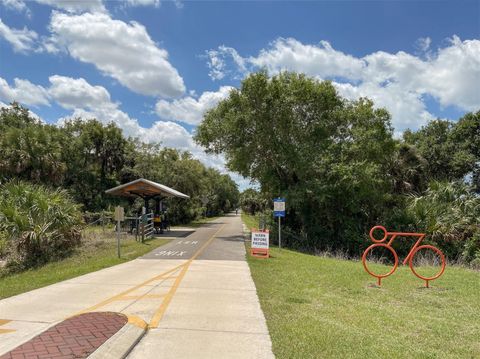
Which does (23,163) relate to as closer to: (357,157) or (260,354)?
(357,157)

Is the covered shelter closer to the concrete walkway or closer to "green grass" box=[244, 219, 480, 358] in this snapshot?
the concrete walkway

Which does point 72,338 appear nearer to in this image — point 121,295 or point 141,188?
point 121,295

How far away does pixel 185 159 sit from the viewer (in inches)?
1832

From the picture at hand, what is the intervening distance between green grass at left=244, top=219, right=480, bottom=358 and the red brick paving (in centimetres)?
243

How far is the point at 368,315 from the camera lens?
7.38m

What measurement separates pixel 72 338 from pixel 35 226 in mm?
12199

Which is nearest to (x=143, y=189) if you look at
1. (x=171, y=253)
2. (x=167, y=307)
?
(x=171, y=253)

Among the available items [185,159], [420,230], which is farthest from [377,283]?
[185,159]

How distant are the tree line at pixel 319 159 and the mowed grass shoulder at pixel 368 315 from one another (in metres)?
12.7

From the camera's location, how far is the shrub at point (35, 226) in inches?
619

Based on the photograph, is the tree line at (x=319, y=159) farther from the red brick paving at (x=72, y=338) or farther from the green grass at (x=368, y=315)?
the red brick paving at (x=72, y=338)

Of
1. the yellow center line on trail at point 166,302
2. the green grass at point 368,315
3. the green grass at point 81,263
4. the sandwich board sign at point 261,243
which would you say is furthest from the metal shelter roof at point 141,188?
the green grass at point 368,315

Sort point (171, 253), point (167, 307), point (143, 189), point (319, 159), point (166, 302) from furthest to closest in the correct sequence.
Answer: point (319, 159)
point (143, 189)
point (171, 253)
point (166, 302)
point (167, 307)

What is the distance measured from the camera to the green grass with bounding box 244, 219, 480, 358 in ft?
18.4
